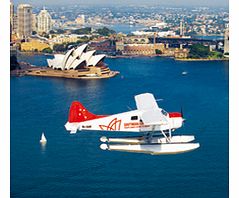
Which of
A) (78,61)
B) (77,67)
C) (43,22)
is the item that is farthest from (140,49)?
(77,67)

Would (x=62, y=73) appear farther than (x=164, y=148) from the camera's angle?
Yes

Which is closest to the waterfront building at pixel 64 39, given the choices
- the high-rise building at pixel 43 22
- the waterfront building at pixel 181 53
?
the high-rise building at pixel 43 22

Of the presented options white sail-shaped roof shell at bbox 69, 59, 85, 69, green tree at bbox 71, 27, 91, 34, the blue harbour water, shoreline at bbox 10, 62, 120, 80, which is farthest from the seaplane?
green tree at bbox 71, 27, 91, 34

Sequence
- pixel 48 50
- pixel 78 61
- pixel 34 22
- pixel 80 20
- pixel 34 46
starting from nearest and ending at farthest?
pixel 78 61 → pixel 34 46 → pixel 48 50 → pixel 34 22 → pixel 80 20

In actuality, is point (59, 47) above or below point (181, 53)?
above

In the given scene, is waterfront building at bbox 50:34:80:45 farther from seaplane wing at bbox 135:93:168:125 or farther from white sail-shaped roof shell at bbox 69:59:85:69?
seaplane wing at bbox 135:93:168:125

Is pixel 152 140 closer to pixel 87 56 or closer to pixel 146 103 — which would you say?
pixel 146 103

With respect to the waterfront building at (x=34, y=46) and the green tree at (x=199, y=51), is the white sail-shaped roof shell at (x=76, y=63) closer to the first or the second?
the waterfront building at (x=34, y=46)
